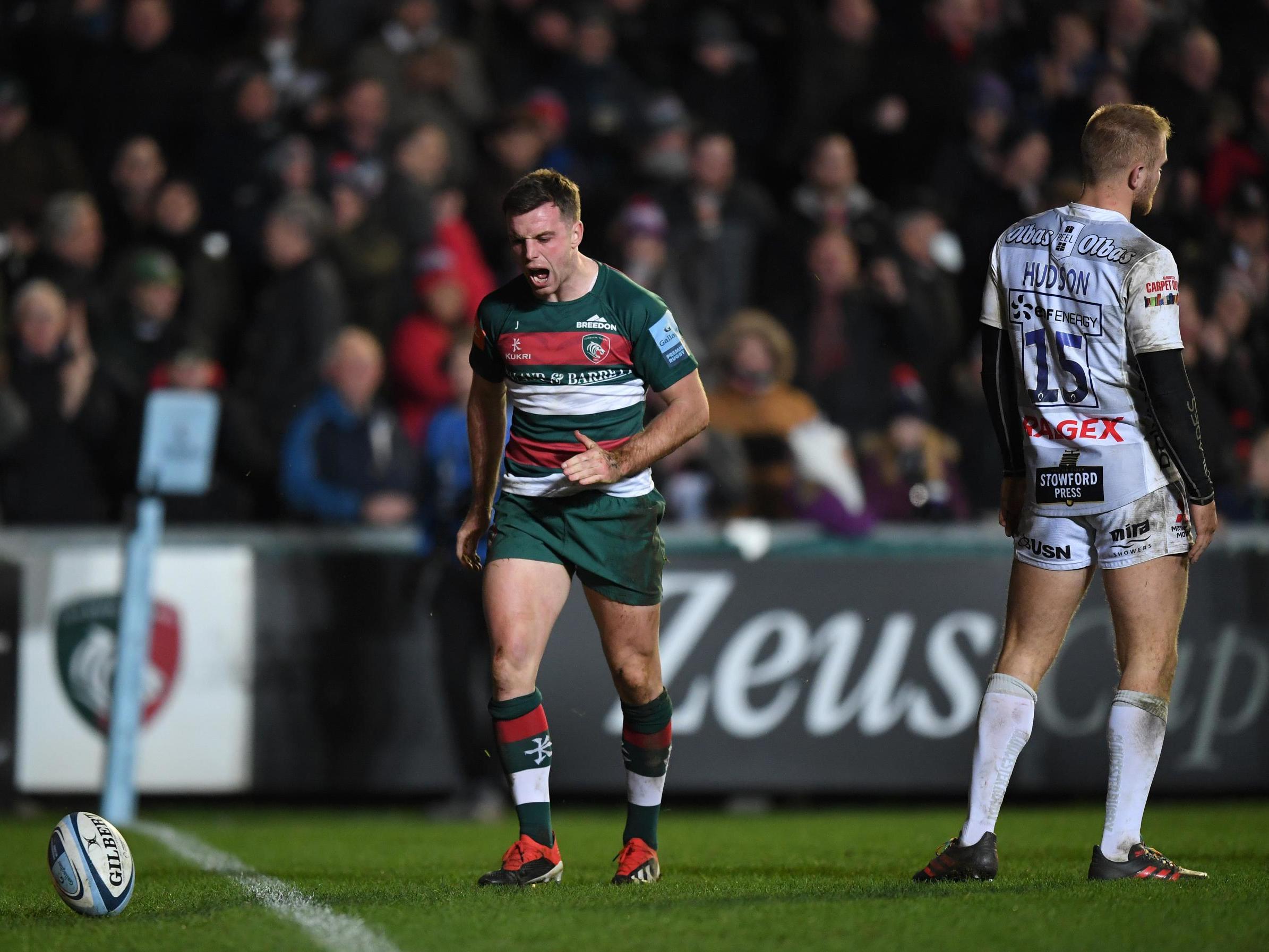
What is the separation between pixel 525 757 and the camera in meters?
5.84

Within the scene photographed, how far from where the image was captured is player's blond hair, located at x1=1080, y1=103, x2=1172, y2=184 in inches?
221

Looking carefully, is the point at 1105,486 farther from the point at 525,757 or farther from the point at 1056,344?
the point at 525,757

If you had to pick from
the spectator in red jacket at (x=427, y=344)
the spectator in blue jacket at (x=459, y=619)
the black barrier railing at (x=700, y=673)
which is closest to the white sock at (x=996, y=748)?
the black barrier railing at (x=700, y=673)

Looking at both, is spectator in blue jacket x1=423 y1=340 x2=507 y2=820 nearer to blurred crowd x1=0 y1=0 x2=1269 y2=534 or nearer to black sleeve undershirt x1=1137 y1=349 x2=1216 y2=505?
blurred crowd x1=0 y1=0 x2=1269 y2=534

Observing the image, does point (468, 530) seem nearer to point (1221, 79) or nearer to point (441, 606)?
point (441, 606)

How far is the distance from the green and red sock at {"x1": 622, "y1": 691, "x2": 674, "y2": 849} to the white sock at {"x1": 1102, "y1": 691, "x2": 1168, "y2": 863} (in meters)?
1.45

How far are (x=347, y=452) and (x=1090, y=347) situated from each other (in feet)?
18.5

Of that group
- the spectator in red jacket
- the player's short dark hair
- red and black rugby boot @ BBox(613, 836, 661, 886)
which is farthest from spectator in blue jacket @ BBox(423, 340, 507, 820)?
the player's short dark hair

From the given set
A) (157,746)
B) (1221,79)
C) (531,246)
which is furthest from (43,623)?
(1221,79)

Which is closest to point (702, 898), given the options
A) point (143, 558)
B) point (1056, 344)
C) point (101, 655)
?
point (1056, 344)

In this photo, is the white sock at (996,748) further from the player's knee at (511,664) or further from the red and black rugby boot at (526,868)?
the player's knee at (511,664)

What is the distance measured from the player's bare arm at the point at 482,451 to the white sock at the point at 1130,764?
7.05 ft

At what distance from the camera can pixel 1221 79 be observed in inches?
523

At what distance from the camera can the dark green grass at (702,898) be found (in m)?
4.54
